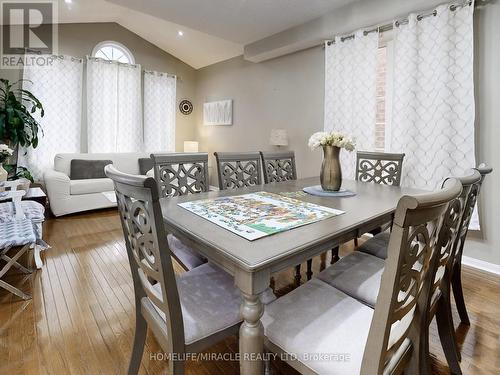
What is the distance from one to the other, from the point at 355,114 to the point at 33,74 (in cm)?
480

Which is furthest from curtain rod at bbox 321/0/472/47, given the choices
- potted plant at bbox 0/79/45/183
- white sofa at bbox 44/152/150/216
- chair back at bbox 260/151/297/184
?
potted plant at bbox 0/79/45/183

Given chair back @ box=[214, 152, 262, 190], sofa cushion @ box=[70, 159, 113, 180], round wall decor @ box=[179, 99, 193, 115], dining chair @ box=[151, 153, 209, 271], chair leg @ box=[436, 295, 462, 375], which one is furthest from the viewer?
round wall decor @ box=[179, 99, 193, 115]

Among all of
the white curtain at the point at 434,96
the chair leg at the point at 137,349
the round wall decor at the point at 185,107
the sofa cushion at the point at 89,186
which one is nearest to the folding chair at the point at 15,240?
the chair leg at the point at 137,349

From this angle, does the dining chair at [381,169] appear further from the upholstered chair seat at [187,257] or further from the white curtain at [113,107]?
the white curtain at [113,107]

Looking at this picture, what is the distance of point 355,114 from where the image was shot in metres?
3.28

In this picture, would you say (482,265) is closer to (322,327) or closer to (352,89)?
(352,89)

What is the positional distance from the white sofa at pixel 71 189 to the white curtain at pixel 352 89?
3.38 m

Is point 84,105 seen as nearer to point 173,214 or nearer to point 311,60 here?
point 311,60

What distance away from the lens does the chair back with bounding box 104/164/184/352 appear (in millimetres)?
863

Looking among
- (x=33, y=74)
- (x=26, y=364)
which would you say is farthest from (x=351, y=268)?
(x=33, y=74)

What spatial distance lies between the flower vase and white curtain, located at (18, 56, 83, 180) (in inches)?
182

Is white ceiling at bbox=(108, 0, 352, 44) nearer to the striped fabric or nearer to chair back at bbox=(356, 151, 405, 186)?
chair back at bbox=(356, 151, 405, 186)

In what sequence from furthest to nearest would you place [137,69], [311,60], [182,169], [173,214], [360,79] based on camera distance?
1. [137,69]
2. [311,60]
3. [360,79]
4. [182,169]
5. [173,214]

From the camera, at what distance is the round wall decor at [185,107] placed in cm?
616
